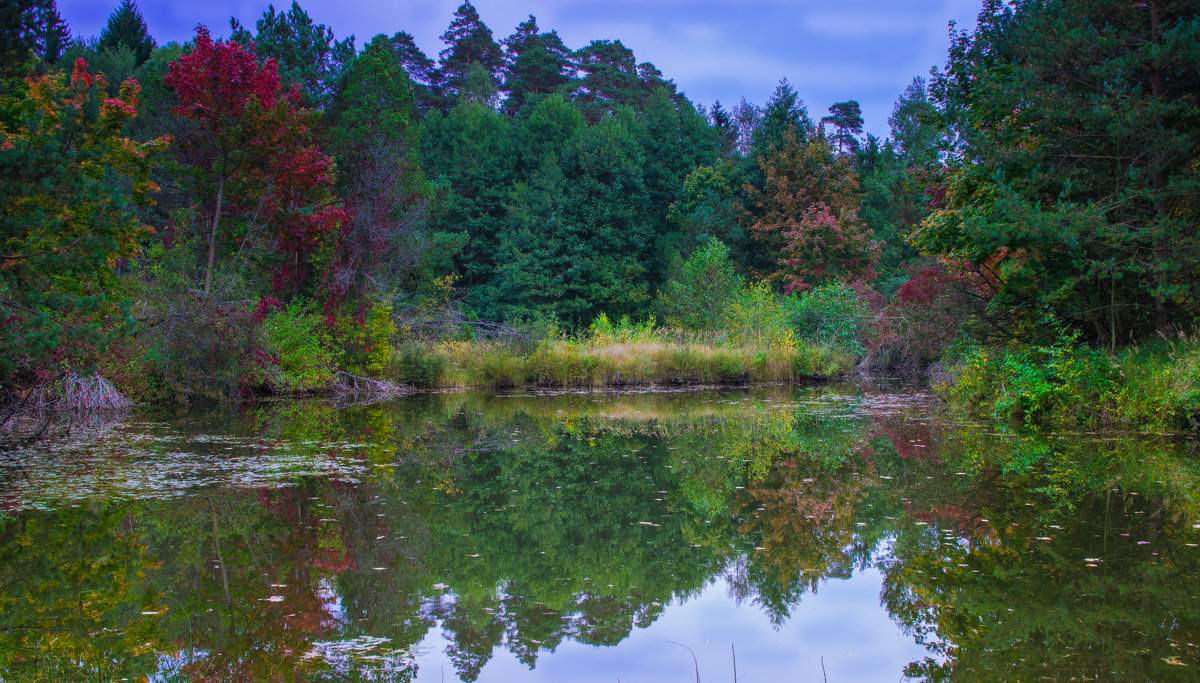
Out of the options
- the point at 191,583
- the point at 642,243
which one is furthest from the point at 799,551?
the point at 642,243

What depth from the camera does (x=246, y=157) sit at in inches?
671

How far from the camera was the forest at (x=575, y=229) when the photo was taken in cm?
934

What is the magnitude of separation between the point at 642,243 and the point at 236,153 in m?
20.5

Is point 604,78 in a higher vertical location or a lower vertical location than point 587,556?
higher

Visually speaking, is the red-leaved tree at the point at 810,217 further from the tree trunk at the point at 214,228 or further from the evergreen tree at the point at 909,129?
the tree trunk at the point at 214,228

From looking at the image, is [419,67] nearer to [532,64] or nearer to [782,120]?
[532,64]

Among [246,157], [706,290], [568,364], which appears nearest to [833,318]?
[706,290]

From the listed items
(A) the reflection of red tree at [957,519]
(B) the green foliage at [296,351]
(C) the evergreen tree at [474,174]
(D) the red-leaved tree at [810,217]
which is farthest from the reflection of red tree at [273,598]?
(C) the evergreen tree at [474,174]

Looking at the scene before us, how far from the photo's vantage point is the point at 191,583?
4.57m

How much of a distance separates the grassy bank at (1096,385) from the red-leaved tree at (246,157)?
14287 mm

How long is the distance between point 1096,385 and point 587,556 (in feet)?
28.3

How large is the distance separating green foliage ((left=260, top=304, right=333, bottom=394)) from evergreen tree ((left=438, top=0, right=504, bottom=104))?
32.3 metres

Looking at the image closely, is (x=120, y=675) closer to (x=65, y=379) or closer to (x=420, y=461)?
(x=420, y=461)

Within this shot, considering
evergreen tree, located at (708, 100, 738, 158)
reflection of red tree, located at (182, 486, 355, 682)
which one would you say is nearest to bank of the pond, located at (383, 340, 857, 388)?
reflection of red tree, located at (182, 486, 355, 682)
